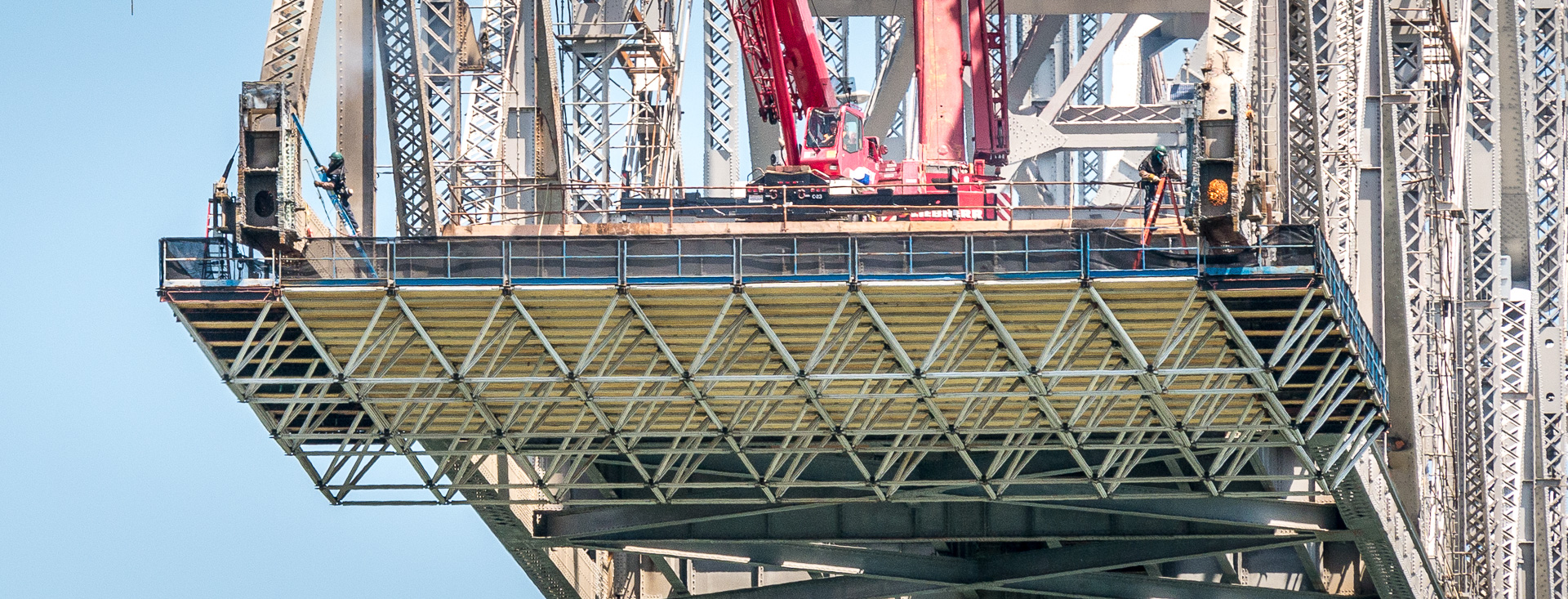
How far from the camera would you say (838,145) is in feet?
164

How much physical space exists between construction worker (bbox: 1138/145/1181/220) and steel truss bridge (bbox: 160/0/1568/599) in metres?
0.64

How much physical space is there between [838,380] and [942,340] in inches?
88.3

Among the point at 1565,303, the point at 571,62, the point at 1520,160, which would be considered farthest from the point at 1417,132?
the point at 571,62

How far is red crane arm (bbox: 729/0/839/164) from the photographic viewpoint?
52.0m

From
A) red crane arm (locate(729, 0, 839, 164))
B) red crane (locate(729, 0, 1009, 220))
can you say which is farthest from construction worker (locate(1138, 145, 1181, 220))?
red crane arm (locate(729, 0, 839, 164))

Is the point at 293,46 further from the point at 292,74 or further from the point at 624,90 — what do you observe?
the point at 624,90

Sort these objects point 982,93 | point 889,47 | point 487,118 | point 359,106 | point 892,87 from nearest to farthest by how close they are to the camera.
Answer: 1. point 359,106
2. point 487,118
3. point 982,93
4. point 892,87
5. point 889,47

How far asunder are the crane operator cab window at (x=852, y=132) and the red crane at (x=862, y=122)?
0.02 meters

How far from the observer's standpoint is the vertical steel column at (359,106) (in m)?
41.1

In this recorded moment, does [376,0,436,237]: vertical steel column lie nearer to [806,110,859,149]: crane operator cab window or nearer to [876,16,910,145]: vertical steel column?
[806,110,859,149]: crane operator cab window

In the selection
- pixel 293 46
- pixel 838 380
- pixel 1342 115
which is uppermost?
pixel 293 46

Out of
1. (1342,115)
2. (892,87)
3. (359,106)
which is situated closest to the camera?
(1342,115)

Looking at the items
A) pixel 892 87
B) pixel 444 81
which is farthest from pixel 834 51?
pixel 444 81

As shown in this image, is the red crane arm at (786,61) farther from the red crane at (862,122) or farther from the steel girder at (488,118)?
the steel girder at (488,118)
